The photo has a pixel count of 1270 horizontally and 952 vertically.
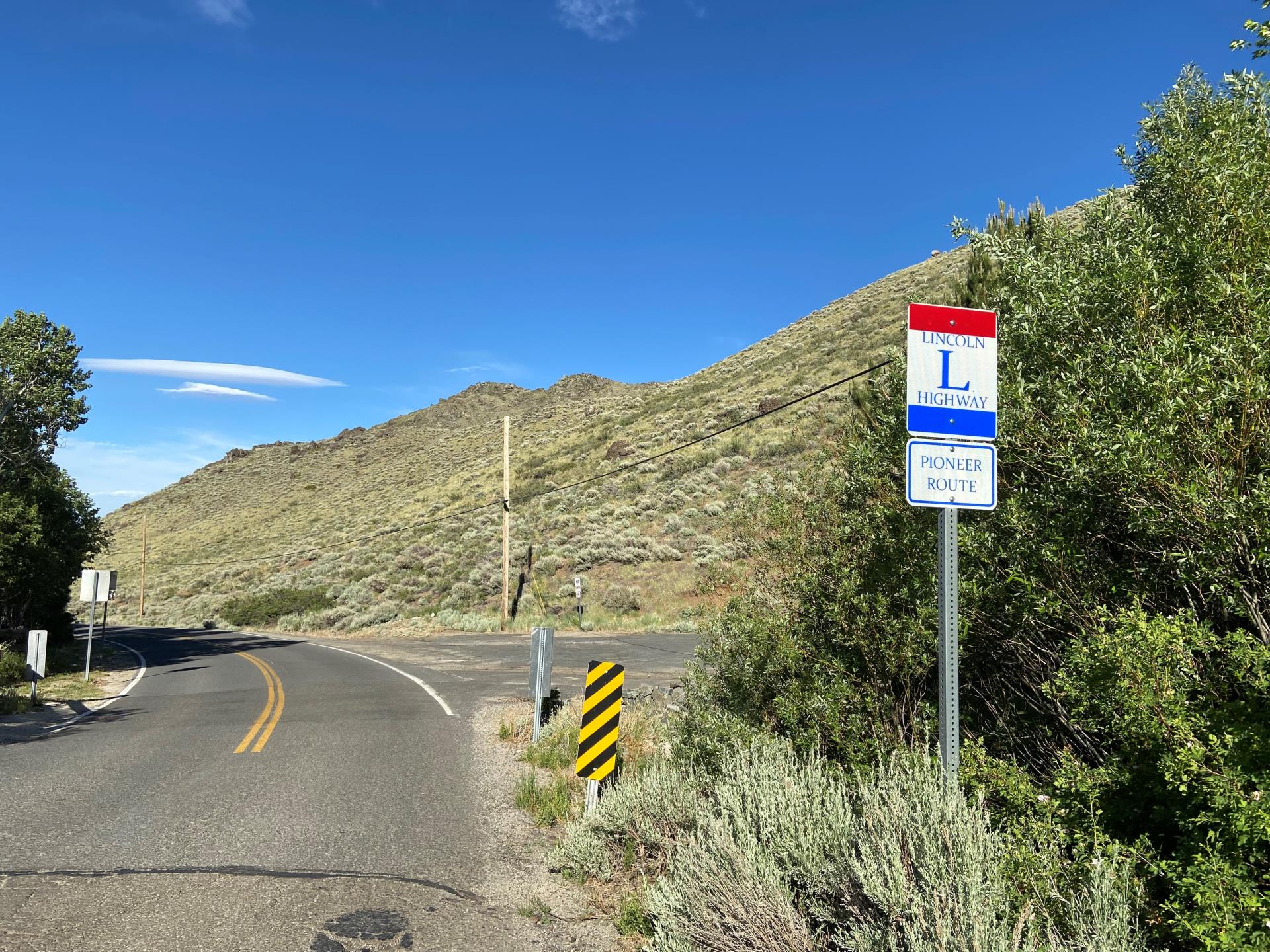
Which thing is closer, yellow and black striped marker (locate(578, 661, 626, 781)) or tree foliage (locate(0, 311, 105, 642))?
yellow and black striped marker (locate(578, 661, 626, 781))

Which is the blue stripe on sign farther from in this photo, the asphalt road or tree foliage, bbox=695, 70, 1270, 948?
the asphalt road

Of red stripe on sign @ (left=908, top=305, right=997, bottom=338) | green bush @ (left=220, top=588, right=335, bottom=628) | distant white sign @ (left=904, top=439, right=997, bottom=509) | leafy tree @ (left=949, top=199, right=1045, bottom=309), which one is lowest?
green bush @ (left=220, top=588, right=335, bottom=628)

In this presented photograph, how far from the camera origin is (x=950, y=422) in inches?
148

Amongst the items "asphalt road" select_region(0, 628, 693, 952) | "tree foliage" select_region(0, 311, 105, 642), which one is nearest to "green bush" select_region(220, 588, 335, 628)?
"tree foliage" select_region(0, 311, 105, 642)

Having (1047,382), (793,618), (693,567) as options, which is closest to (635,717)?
(793,618)

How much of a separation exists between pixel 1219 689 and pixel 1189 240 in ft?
7.68

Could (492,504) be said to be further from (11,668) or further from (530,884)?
(530,884)

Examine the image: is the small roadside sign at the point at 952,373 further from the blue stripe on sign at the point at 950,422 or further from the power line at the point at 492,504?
the power line at the point at 492,504

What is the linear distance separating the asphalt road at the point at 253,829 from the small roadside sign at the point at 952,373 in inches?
159

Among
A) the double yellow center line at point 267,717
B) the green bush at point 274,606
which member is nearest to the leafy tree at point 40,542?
the double yellow center line at point 267,717

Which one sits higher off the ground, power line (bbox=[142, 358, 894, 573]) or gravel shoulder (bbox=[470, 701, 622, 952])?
power line (bbox=[142, 358, 894, 573])

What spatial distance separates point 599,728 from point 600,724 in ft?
0.14

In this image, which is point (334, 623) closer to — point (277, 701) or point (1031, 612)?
point (277, 701)

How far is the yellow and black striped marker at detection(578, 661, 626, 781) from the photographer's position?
24.0 feet
